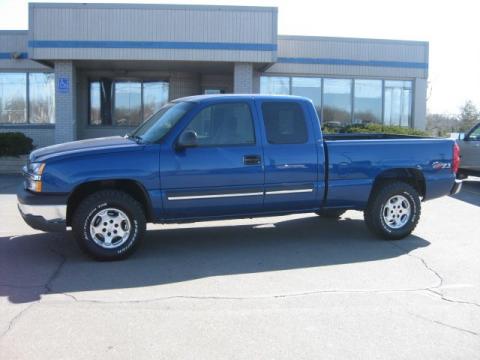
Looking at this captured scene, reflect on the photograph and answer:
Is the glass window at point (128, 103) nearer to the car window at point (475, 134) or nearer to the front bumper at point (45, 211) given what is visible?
the car window at point (475, 134)

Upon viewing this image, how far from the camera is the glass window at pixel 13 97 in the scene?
64.9 ft

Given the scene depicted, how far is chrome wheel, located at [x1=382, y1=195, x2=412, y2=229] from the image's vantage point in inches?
304

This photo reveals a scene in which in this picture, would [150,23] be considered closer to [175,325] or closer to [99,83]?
[99,83]

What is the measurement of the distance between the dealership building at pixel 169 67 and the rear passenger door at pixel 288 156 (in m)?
10.4

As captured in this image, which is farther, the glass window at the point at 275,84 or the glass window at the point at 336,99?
the glass window at the point at 336,99

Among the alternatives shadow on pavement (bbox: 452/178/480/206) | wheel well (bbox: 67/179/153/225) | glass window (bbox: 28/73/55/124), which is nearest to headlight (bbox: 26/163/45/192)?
wheel well (bbox: 67/179/153/225)

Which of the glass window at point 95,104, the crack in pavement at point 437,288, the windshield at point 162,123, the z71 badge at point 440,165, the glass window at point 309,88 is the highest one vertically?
the glass window at point 309,88

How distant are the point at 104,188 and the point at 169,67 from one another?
44.1 ft

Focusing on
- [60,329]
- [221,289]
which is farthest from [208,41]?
[60,329]

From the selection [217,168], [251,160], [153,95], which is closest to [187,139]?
[217,168]

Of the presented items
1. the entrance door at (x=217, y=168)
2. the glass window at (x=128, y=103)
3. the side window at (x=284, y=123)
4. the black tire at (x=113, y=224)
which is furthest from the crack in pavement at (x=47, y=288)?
the glass window at (x=128, y=103)

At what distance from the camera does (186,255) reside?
6.88 meters

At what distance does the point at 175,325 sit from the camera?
4562 mm

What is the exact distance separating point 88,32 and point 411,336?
1510 cm
